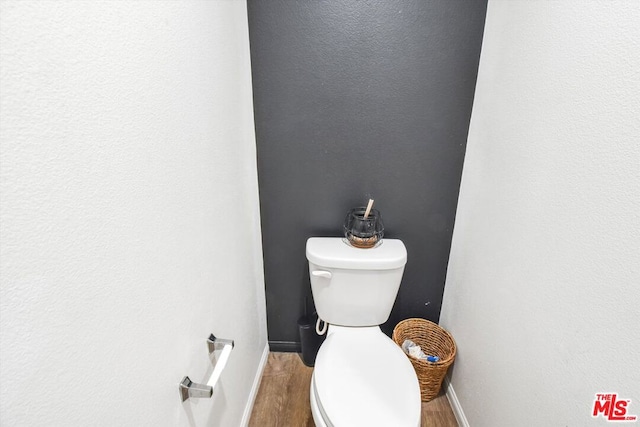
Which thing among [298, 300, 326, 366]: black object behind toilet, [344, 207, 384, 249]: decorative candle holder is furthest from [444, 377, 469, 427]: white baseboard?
[344, 207, 384, 249]: decorative candle holder

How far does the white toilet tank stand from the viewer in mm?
1349

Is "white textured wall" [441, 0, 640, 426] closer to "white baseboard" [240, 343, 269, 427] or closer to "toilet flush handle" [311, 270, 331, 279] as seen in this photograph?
"toilet flush handle" [311, 270, 331, 279]

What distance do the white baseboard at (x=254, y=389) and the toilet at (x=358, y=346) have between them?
1.37 feet

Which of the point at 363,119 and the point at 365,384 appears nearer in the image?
the point at 365,384

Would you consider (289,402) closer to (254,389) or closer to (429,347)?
(254,389)

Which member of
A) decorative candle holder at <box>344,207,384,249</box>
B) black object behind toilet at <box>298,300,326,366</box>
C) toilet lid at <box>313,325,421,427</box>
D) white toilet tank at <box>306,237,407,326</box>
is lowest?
black object behind toilet at <box>298,300,326,366</box>

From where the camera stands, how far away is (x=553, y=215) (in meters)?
0.88

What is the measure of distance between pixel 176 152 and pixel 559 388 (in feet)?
3.62

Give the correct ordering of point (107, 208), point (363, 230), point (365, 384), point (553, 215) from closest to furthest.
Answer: point (107, 208)
point (553, 215)
point (365, 384)
point (363, 230)

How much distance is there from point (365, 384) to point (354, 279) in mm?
400

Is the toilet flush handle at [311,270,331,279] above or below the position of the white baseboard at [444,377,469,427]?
above

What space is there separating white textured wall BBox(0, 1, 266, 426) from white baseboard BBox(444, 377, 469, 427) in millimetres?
1024

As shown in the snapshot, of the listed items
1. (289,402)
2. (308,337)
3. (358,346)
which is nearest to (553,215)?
(358,346)

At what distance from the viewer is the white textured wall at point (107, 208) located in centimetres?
40
